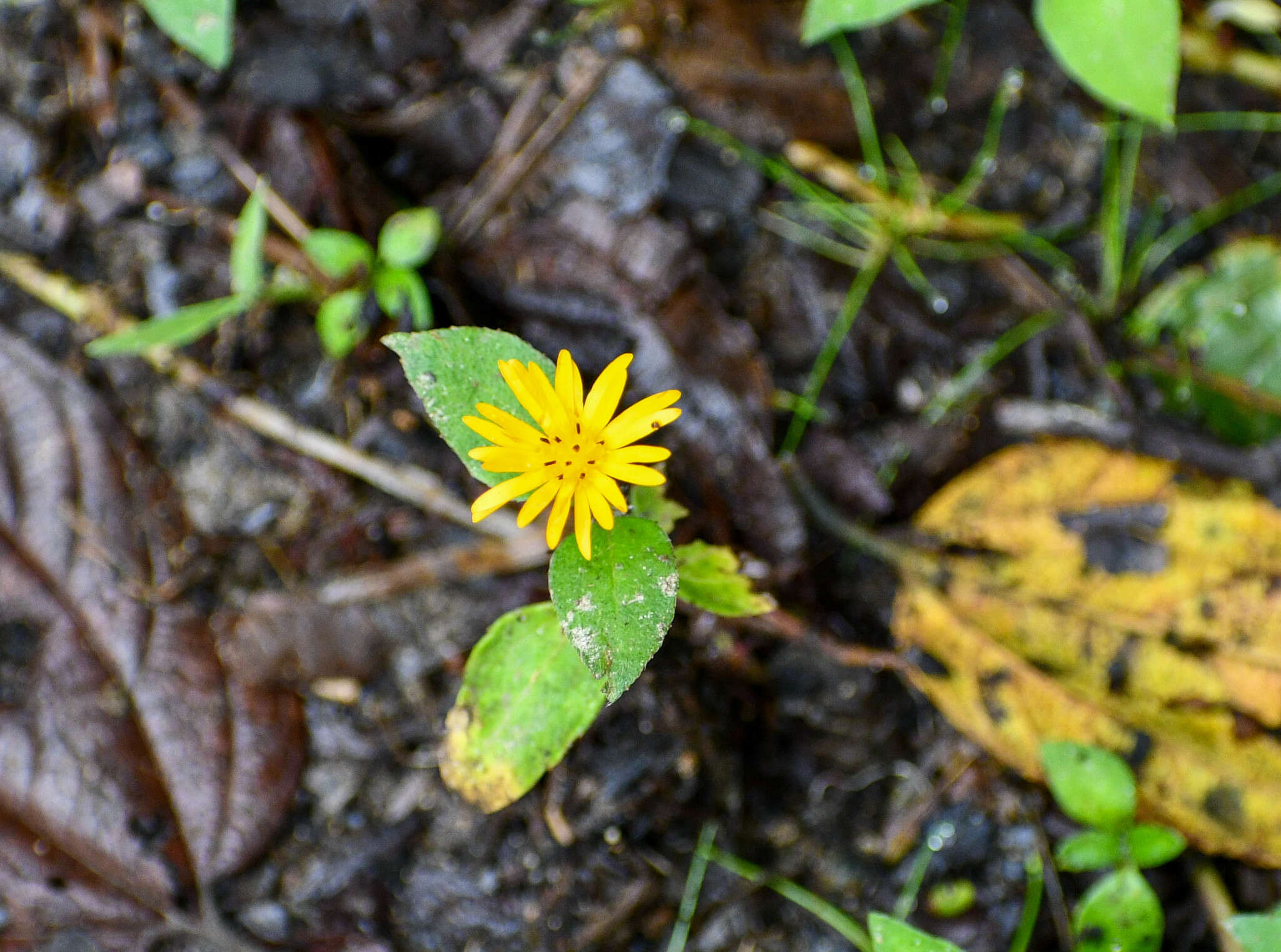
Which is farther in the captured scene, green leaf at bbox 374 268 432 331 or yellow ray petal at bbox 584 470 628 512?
green leaf at bbox 374 268 432 331

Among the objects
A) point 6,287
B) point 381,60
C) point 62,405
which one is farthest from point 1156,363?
point 6,287

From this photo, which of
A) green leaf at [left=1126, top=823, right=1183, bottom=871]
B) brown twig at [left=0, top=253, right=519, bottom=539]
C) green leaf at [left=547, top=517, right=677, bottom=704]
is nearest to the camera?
→ green leaf at [left=547, top=517, right=677, bottom=704]

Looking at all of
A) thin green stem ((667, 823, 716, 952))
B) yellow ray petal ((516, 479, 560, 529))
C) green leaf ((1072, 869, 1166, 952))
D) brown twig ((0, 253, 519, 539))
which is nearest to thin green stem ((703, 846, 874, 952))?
thin green stem ((667, 823, 716, 952))

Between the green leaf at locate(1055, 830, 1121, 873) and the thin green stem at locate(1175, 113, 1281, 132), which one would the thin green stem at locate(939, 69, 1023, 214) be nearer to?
the thin green stem at locate(1175, 113, 1281, 132)

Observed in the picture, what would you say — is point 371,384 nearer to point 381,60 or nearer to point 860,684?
point 381,60

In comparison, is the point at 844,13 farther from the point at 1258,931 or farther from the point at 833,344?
the point at 1258,931

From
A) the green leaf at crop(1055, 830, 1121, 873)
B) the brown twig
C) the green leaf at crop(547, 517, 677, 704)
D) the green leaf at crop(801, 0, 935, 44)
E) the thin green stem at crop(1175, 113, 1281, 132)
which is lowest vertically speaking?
the green leaf at crop(1055, 830, 1121, 873)

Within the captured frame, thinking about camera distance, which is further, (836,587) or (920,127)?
(920,127)

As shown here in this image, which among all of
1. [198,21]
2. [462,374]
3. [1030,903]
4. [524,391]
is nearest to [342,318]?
[198,21]

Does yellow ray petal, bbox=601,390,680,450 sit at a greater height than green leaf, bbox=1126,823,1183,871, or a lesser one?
greater
